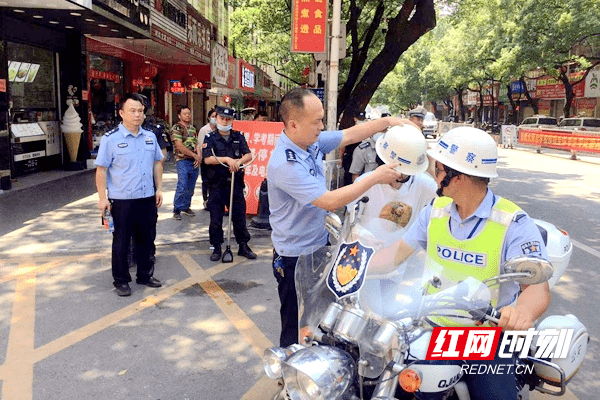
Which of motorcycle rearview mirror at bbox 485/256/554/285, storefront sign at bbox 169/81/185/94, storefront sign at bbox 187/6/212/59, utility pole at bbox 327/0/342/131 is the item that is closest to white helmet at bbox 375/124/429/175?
motorcycle rearview mirror at bbox 485/256/554/285

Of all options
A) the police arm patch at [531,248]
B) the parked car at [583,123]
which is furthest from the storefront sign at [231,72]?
the police arm patch at [531,248]

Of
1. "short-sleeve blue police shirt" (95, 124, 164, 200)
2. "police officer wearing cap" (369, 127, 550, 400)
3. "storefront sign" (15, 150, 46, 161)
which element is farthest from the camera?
"storefront sign" (15, 150, 46, 161)

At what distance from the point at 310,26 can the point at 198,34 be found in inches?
448

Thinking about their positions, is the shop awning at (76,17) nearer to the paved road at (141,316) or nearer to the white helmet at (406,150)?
the paved road at (141,316)

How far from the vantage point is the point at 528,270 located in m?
1.89

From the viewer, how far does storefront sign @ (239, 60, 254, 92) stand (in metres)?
25.2

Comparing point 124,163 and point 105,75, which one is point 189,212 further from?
point 105,75

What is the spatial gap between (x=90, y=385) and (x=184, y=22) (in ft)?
51.4

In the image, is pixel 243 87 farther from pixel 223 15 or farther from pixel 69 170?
pixel 69 170

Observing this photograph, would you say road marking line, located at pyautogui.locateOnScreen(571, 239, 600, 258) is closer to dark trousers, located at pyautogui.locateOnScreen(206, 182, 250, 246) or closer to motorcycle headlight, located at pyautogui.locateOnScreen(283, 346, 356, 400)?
dark trousers, located at pyautogui.locateOnScreen(206, 182, 250, 246)

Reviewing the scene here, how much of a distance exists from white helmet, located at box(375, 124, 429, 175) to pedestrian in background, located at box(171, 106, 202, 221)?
631 cm

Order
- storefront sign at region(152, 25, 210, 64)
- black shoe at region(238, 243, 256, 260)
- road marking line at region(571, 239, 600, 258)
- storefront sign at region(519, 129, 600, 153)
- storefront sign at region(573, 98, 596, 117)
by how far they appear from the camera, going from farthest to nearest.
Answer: storefront sign at region(573, 98, 596, 117)
storefront sign at region(519, 129, 600, 153)
storefront sign at region(152, 25, 210, 64)
road marking line at region(571, 239, 600, 258)
black shoe at region(238, 243, 256, 260)

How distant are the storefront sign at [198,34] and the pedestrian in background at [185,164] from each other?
10.2m

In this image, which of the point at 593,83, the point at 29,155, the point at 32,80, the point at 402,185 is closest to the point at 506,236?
the point at 402,185
